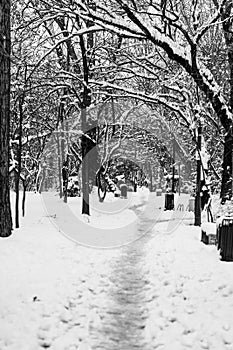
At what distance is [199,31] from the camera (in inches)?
474

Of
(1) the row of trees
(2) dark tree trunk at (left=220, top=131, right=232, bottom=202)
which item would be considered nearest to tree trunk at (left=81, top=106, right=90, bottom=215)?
(1) the row of trees

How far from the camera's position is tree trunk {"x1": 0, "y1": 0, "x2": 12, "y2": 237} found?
9.37m

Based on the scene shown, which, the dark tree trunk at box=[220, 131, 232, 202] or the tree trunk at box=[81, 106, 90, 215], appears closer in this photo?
the dark tree trunk at box=[220, 131, 232, 202]

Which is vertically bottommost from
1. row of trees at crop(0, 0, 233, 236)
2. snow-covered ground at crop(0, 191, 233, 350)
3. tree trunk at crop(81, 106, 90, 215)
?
snow-covered ground at crop(0, 191, 233, 350)

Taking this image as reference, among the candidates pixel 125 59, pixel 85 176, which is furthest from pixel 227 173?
pixel 125 59

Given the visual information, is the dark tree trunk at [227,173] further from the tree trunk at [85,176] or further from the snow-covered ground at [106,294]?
the tree trunk at [85,176]

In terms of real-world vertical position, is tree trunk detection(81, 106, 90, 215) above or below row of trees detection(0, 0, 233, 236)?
below

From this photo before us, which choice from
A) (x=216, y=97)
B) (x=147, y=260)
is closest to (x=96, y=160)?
(x=216, y=97)

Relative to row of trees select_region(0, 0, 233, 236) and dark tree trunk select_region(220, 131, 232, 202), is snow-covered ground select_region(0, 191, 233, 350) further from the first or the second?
dark tree trunk select_region(220, 131, 232, 202)

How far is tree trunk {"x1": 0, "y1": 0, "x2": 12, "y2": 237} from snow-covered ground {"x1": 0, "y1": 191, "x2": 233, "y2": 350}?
1.90 feet

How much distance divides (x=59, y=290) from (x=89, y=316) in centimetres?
86

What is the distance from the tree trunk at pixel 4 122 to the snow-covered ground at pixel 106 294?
581 millimetres

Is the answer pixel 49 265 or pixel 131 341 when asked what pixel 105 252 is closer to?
pixel 49 265

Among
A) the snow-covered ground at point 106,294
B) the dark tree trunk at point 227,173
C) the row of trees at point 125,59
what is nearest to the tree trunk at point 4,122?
the row of trees at point 125,59
